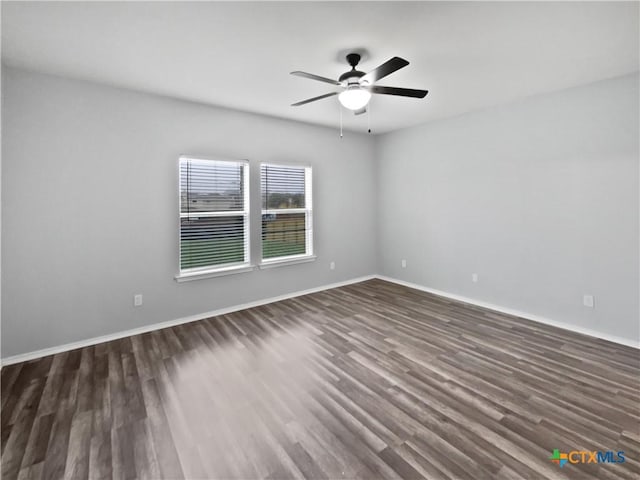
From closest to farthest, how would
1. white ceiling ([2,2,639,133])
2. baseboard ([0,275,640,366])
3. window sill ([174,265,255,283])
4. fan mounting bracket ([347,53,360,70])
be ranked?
white ceiling ([2,2,639,133]) → fan mounting bracket ([347,53,360,70]) → baseboard ([0,275,640,366]) → window sill ([174,265,255,283])

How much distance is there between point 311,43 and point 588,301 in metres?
3.86

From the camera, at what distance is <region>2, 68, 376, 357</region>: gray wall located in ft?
8.68

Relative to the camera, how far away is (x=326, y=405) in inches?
80.7

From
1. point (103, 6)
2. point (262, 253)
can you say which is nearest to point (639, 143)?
point (262, 253)

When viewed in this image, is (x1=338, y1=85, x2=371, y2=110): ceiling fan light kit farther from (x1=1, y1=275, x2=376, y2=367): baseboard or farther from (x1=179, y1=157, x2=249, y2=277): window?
(x1=1, y1=275, x2=376, y2=367): baseboard

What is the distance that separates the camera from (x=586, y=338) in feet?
9.99

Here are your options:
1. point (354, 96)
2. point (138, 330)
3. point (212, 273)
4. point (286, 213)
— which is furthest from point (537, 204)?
point (138, 330)

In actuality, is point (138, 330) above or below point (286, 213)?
below

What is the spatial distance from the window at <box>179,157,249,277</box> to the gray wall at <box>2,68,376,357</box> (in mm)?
138

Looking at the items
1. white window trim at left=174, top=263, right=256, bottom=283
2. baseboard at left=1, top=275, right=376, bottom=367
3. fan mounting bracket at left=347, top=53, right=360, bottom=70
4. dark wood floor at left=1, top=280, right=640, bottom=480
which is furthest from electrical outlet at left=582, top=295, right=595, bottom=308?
white window trim at left=174, top=263, right=256, bottom=283

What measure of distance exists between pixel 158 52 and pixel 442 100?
10.2 ft

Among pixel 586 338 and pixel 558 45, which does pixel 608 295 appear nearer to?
pixel 586 338

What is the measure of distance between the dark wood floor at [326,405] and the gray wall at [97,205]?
0.43 m

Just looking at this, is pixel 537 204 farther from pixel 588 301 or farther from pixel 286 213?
pixel 286 213
